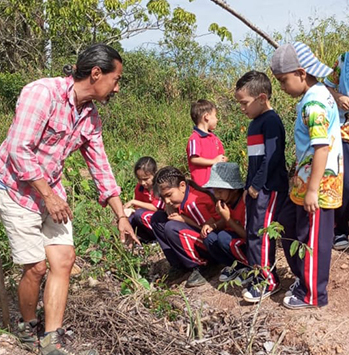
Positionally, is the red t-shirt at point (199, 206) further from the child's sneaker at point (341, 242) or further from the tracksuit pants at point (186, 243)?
the child's sneaker at point (341, 242)

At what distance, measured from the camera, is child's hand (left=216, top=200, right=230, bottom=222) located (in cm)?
346

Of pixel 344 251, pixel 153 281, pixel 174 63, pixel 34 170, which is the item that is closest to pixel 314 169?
pixel 344 251

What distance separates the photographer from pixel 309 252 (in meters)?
2.80

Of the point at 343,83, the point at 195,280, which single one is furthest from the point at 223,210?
the point at 343,83

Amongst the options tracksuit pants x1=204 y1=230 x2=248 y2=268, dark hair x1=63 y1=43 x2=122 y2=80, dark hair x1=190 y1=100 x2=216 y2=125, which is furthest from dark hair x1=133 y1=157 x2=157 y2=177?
dark hair x1=63 y1=43 x2=122 y2=80

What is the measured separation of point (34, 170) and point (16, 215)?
1.07 feet

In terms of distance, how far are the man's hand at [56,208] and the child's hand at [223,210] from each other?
1.06 meters

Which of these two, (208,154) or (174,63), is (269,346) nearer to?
(208,154)

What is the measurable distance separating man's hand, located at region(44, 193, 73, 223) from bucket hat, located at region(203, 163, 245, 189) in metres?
1.03

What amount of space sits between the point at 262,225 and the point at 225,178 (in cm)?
45

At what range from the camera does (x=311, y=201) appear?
8.98ft

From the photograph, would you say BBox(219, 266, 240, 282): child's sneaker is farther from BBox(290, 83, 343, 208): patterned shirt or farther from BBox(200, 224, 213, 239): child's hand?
BBox(290, 83, 343, 208): patterned shirt

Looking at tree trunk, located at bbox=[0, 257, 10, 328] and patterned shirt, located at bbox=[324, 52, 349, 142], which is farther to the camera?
patterned shirt, located at bbox=[324, 52, 349, 142]

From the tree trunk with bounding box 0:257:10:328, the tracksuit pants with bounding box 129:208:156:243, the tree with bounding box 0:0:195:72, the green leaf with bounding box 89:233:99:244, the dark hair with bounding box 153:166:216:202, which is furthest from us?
the tree with bounding box 0:0:195:72
